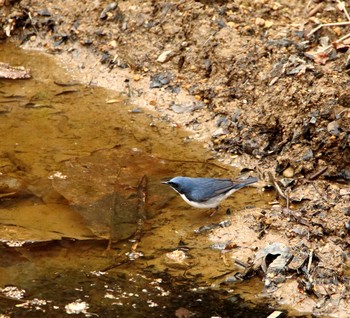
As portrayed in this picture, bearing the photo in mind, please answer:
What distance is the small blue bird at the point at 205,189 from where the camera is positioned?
25.2 feet

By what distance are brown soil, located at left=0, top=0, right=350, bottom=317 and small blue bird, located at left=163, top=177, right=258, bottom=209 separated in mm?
402

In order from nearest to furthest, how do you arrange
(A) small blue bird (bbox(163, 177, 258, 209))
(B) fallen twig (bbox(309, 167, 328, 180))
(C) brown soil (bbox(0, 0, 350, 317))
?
(C) brown soil (bbox(0, 0, 350, 317)) → (A) small blue bird (bbox(163, 177, 258, 209)) → (B) fallen twig (bbox(309, 167, 328, 180))

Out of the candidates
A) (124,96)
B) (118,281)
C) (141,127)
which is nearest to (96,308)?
(118,281)

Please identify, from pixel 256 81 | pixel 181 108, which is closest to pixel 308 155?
pixel 256 81

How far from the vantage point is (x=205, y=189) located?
25.3 ft

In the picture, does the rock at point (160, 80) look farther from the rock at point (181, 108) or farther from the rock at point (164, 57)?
the rock at point (181, 108)

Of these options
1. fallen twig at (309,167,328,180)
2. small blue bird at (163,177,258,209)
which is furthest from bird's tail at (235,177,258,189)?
fallen twig at (309,167,328,180)

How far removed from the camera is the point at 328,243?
7238mm

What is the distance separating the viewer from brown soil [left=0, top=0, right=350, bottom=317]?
737cm

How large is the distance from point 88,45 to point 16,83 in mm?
1251

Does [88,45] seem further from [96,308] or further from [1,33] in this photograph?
[96,308]

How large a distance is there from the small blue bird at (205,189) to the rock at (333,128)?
112cm

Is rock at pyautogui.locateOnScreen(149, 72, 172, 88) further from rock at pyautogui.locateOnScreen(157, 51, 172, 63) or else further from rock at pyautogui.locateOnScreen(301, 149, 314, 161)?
rock at pyautogui.locateOnScreen(301, 149, 314, 161)

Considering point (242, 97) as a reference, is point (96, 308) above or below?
below
